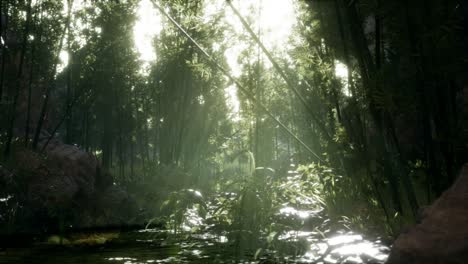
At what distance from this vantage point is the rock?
9.05ft

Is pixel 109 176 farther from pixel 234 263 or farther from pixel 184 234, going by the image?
pixel 234 263

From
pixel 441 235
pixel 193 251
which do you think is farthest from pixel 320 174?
pixel 441 235

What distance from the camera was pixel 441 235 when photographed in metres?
2.93

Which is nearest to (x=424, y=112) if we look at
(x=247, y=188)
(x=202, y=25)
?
(x=247, y=188)

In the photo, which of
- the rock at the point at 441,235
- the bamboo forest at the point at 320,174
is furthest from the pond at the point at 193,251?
the rock at the point at 441,235

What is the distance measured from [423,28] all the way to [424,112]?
0.76m

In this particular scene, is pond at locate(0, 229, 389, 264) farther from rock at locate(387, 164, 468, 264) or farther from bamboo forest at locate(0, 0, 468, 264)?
rock at locate(387, 164, 468, 264)

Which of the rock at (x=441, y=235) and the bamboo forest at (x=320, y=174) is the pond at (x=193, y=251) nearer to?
the bamboo forest at (x=320, y=174)

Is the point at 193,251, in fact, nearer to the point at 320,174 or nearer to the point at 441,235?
the point at 320,174

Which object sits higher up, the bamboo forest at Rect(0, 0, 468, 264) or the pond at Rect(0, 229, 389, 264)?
the bamboo forest at Rect(0, 0, 468, 264)

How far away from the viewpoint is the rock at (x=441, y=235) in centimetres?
276

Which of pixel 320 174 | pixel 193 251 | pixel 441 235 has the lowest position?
pixel 193 251

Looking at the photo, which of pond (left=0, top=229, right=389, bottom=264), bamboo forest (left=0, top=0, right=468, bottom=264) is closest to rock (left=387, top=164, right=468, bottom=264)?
Result: bamboo forest (left=0, top=0, right=468, bottom=264)

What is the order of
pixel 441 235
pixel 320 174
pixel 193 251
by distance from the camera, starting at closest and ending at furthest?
pixel 441 235 < pixel 193 251 < pixel 320 174
